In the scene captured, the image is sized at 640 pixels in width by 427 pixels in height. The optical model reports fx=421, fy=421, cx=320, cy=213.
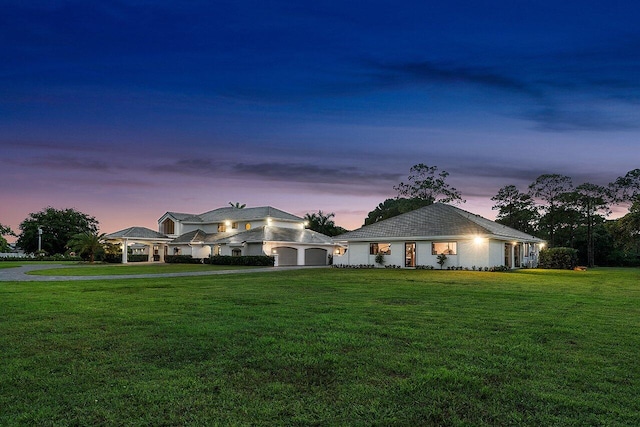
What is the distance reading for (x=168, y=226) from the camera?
57562mm

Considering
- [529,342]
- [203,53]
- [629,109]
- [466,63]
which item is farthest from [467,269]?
[529,342]

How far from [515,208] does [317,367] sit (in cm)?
5835

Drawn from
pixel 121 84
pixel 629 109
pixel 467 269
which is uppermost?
pixel 121 84

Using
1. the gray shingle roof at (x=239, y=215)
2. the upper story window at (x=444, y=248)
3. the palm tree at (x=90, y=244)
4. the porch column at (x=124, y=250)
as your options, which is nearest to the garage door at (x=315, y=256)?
the gray shingle roof at (x=239, y=215)

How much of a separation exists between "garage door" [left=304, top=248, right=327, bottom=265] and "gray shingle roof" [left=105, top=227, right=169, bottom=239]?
22.0 metres

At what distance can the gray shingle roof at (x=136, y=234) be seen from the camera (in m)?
51.4

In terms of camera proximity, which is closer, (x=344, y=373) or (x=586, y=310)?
(x=344, y=373)

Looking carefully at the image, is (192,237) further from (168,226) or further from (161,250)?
(168,226)

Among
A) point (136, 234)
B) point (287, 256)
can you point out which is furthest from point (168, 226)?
point (287, 256)

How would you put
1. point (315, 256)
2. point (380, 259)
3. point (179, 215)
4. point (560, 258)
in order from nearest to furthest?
point (380, 259) → point (560, 258) → point (315, 256) → point (179, 215)

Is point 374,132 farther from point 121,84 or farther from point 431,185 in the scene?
point 431,185

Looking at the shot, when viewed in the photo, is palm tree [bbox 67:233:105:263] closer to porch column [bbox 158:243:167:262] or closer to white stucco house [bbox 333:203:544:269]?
porch column [bbox 158:243:167:262]

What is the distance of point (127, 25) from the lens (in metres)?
16.4

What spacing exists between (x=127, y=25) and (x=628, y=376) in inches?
727
